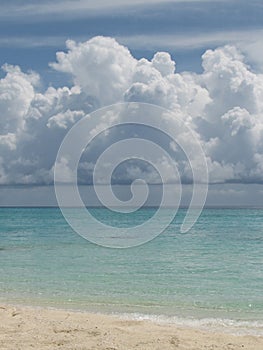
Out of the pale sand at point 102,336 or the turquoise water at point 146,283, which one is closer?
the pale sand at point 102,336

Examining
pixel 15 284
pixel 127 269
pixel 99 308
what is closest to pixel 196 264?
pixel 127 269

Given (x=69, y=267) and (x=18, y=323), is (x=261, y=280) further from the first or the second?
(x=18, y=323)

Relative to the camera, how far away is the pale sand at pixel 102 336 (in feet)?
31.3

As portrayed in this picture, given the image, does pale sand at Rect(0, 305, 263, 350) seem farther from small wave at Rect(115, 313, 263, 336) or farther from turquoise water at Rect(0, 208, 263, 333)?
turquoise water at Rect(0, 208, 263, 333)

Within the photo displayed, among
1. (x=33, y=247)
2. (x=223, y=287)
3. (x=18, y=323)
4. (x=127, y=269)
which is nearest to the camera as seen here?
(x=18, y=323)

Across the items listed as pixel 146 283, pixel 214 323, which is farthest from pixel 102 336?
pixel 146 283

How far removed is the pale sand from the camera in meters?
9.53

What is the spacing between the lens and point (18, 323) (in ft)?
36.9

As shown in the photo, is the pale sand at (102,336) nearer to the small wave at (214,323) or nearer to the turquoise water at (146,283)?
the small wave at (214,323)

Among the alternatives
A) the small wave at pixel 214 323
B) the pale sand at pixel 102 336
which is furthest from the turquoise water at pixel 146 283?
the pale sand at pixel 102 336

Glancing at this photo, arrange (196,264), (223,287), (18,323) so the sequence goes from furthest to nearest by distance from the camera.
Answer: (196,264) < (223,287) < (18,323)

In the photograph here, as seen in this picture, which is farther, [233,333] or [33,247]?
[33,247]

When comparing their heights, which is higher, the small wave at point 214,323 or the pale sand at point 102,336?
the pale sand at point 102,336

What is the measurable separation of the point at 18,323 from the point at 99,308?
4.05 m
